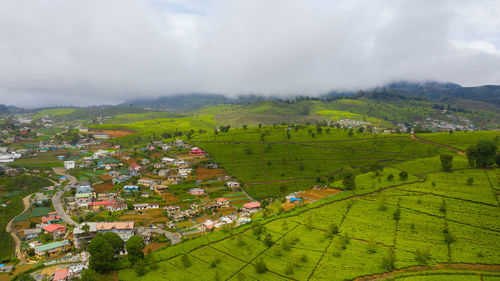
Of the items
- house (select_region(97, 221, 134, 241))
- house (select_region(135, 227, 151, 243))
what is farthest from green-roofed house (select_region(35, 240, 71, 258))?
house (select_region(135, 227, 151, 243))

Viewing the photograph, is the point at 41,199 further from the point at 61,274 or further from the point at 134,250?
the point at 134,250

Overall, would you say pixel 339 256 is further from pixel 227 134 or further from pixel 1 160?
pixel 1 160

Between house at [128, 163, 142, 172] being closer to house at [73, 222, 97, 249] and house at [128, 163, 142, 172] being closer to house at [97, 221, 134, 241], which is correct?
house at [97, 221, 134, 241]

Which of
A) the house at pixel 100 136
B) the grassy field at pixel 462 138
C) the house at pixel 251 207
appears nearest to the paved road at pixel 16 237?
the house at pixel 251 207

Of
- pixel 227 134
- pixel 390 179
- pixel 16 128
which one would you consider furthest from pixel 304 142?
pixel 16 128

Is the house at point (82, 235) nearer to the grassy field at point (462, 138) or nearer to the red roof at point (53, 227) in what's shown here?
the red roof at point (53, 227)

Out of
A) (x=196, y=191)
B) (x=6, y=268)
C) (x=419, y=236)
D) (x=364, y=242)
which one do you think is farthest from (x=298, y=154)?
(x=6, y=268)
